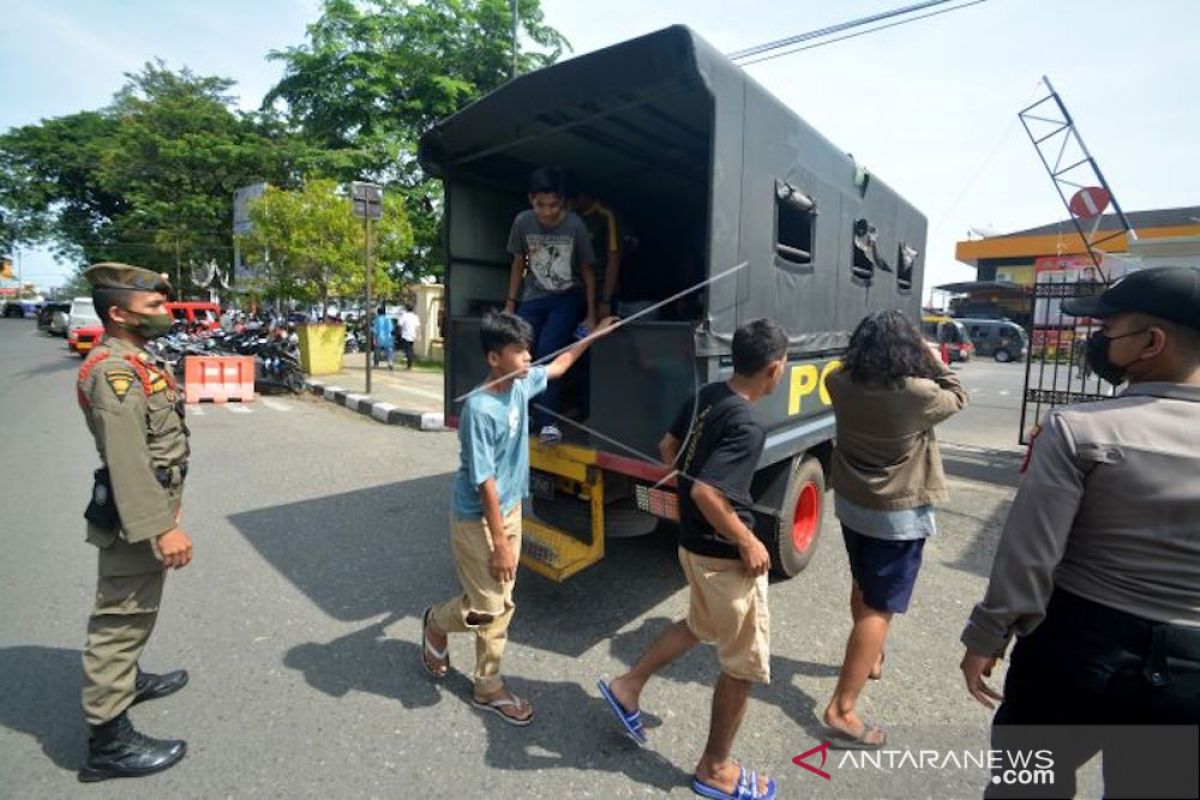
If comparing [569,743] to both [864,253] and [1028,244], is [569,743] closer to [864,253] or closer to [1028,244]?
[864,253]

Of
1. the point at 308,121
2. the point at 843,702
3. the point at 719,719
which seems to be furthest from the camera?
the point at 308,121

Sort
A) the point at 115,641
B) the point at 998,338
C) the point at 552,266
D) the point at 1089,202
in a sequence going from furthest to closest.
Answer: the point at 998,338
the point at 1089,202
the point at 552,266
the point at 115,641

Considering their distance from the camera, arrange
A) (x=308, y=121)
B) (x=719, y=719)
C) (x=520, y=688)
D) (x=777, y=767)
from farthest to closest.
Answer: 1. (x=308, y=121)
2. (x=520, y=688)
3. (x=777, y=767)
4. (x=719, y=719)

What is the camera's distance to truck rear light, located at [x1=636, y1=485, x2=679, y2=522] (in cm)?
301

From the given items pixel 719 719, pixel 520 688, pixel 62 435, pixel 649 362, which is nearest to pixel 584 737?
pixel 520 688

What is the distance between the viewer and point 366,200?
9633 millimetres

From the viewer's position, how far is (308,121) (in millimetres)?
17625

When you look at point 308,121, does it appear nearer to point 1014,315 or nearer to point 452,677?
point 452,677

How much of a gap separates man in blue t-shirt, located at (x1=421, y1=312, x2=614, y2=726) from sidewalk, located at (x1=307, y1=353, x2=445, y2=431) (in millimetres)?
5182

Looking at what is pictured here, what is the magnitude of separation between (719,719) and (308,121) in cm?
1970

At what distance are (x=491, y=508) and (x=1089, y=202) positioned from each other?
10.4m

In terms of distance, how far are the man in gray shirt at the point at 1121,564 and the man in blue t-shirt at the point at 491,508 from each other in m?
1.63

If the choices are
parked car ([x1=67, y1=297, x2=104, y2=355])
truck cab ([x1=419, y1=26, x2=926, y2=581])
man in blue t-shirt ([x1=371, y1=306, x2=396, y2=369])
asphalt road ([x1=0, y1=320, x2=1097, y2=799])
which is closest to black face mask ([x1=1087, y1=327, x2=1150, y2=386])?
truck cab ([x1=419, y1=26, x2=926, y2=581])

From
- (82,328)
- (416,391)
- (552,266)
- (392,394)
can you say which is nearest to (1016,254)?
(416,391)
